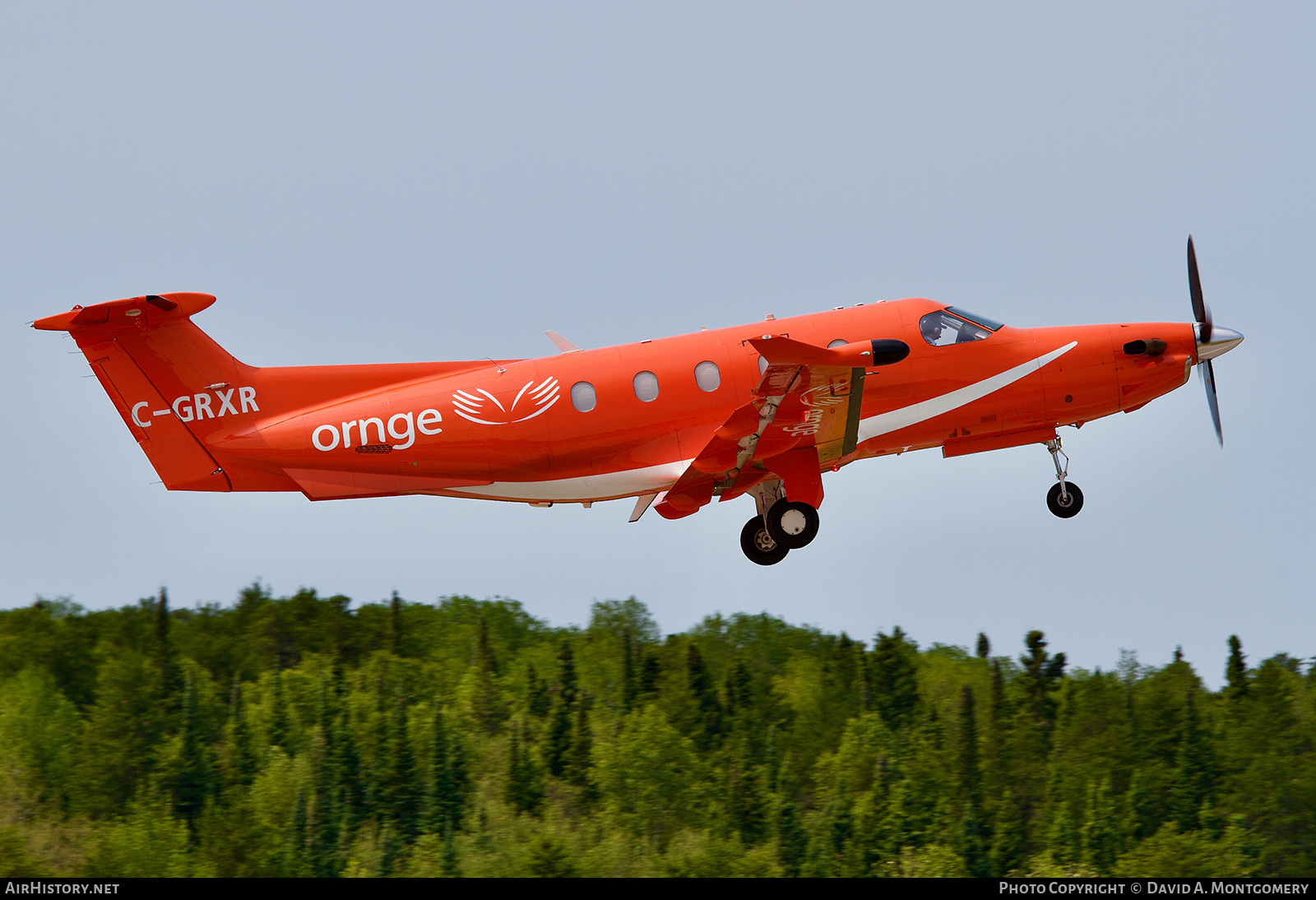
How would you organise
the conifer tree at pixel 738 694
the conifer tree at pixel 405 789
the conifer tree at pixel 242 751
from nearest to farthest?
1. the conifer tree at pixel 405 789
2. the conifer tree at pixel 242 751
3. the conifer tree at pixel 738 694

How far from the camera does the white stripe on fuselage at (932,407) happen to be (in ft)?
68.8

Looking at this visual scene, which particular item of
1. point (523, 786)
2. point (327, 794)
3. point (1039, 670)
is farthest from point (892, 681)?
point (327, 794)

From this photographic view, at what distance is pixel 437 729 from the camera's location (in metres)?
67.6

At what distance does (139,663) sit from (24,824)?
1400cm

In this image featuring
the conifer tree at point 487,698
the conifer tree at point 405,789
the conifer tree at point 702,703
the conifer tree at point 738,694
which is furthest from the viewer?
the conifer tree at point 738,694

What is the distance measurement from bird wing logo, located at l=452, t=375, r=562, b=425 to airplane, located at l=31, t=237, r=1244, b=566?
25 mm

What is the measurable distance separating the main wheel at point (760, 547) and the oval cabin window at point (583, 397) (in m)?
3.71

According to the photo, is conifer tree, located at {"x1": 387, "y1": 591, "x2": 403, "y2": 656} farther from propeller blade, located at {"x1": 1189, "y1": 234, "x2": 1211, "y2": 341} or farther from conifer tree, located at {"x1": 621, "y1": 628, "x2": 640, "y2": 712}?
propeller blade, located at {"x1": 1189, "y1": 234, "x2": 1211, "y2": 341}

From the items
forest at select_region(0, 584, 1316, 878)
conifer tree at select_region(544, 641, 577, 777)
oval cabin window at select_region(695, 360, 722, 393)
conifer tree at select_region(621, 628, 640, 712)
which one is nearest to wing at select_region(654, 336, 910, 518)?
oval cabin window at select_region(695, 360, 722, 393)

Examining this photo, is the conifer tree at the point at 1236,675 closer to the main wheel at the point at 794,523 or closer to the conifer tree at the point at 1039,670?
the conifer tree at the point at 1039,670

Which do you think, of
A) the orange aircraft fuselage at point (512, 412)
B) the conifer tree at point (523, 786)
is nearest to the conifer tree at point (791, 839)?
the conifer tree at point (523, 786)

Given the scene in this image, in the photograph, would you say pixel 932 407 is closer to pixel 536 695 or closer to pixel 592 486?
pixel 592 486

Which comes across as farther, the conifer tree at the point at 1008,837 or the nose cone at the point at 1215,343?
the conifer tree at the point at 1008,837

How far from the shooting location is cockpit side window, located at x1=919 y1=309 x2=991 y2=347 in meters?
21.1
